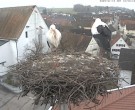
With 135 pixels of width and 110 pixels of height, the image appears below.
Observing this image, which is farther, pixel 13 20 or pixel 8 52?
pixel 13 20

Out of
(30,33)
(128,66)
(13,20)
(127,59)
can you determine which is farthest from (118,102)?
(13,20)

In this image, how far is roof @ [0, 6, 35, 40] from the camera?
16031mm

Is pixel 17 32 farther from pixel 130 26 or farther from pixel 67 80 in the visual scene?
pixel 130 26

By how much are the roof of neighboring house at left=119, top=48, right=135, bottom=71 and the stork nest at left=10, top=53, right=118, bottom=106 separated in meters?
13.0

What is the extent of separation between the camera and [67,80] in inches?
138

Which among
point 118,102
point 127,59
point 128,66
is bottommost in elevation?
point 128,66

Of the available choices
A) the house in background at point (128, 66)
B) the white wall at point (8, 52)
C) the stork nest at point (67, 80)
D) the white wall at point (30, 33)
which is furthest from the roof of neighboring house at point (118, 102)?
the white wall at point (30, 33)

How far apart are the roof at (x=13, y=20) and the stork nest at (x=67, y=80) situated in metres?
11.9

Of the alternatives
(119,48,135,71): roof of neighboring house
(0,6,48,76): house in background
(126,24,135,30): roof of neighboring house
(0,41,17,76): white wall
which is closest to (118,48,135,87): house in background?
(119,48,135,71): roof of neighboring house

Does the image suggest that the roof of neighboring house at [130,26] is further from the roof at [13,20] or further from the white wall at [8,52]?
the white wall at [8,52]

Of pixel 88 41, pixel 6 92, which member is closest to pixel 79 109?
pixel 6 92

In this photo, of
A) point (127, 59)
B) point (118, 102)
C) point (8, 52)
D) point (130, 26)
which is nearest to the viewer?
point (118, 102)

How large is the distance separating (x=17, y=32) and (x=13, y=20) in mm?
1213

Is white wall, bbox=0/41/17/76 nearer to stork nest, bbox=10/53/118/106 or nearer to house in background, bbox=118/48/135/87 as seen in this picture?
house in background, bbox=118/48/135/87
